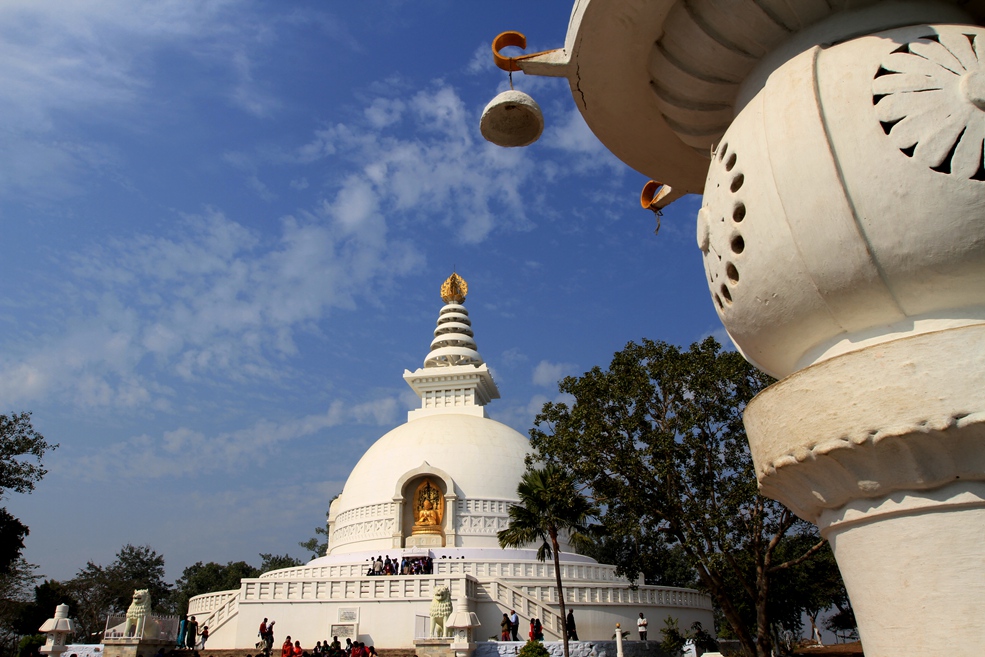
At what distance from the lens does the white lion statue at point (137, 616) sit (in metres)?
23.3

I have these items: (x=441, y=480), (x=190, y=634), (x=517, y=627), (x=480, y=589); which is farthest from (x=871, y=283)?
(x=441, y=480)

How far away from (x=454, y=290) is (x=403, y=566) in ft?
83.6

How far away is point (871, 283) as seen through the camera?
466 centimetres

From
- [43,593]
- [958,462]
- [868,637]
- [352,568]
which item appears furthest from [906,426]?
[43,593]

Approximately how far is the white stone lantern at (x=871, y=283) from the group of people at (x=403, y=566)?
27214 mm

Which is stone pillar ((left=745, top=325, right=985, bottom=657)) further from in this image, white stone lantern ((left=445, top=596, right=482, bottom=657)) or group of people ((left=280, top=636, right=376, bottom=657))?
group of people ((left=280, top=636, right=376, bottom=657))

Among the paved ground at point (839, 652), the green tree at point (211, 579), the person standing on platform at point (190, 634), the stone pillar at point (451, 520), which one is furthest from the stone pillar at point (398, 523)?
the green tree at point (211, 579)

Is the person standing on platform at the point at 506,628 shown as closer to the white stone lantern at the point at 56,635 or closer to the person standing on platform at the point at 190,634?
the person standing on platform at the point at 190,634

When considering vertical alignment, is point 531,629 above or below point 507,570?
below

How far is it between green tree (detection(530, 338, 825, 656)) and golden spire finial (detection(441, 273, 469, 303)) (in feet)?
102

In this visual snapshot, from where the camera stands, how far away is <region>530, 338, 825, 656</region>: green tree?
1984 centimetres

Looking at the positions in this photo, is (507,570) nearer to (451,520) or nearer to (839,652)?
(451,520)

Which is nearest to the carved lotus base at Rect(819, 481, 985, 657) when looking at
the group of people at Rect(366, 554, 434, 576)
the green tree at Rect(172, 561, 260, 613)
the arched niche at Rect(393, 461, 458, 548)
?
the group of people at Rect(366, 554, 434, 576)

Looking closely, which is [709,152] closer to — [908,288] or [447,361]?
[908,288]
